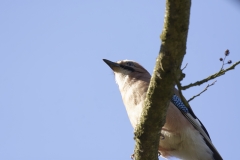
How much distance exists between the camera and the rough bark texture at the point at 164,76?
4238 millimetres

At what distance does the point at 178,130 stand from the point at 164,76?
2.47m

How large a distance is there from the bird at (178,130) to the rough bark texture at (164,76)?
4.73 feet

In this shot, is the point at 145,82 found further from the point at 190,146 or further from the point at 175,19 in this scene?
the point at 175,19

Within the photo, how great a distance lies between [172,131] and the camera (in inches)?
272

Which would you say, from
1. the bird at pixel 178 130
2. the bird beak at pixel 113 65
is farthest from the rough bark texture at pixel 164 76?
the bird beak at pixel 113 65

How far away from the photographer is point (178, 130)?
271 inches

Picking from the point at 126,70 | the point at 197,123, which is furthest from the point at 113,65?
the point at 197,123

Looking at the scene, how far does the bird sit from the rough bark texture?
144cm

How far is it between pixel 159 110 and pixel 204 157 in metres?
2.41

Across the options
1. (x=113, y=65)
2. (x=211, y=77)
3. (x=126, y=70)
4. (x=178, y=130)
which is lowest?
(x=178, y=130)

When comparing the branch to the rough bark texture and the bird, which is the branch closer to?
the rough bark texture

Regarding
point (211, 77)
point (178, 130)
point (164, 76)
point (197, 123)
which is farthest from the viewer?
point (197, 123)

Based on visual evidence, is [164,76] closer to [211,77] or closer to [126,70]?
[211,77]

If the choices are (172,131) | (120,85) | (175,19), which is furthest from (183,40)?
(120,85)
